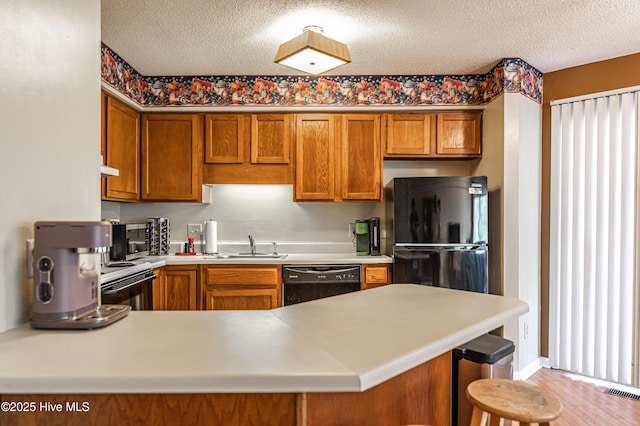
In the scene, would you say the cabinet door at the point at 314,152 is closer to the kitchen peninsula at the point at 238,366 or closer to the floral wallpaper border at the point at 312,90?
the floral wallpaper border at the point at 312,90

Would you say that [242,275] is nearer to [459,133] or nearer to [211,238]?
[211,238]

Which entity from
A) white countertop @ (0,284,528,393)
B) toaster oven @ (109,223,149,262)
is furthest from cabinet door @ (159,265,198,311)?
white countertop @ (0,284,528,393)

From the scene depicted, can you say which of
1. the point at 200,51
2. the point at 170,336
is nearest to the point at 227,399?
the point at 170,336

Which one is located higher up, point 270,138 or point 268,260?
point 270,138

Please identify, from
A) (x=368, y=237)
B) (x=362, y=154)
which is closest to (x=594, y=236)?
(x=368, y=237)

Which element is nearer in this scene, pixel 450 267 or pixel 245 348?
pixel 245 348

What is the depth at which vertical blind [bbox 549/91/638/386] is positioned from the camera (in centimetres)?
282

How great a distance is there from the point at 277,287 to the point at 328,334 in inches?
88.1

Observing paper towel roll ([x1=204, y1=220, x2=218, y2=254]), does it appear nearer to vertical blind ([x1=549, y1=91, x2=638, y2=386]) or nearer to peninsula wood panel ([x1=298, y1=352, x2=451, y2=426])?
peninsula wood panel ([x1=298, y1=352, x2=451, y2=426])

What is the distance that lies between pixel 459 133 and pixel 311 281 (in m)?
1.91

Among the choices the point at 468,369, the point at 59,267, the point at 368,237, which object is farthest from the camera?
the point at 368,237

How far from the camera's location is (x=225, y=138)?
3469mm

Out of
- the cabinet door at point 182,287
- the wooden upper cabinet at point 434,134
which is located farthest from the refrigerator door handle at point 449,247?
the cabinet door at point 182,287

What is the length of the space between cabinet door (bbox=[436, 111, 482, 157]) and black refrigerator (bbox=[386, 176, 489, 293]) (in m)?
0.47
